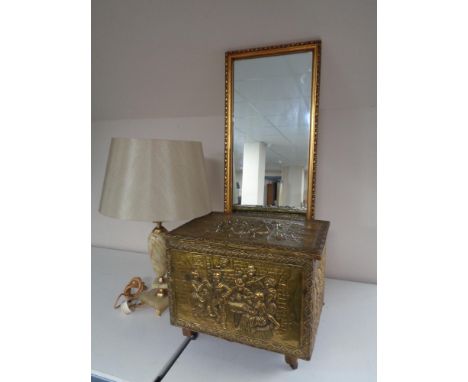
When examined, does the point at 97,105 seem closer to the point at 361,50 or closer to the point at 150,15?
the point at 150,15

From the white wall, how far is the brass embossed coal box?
38 centimetres

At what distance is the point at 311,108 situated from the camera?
92cm

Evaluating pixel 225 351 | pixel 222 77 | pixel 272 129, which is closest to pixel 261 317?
pixel 225 351

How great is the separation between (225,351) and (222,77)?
40.4 inches

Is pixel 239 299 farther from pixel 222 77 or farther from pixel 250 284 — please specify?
pixel 222 77

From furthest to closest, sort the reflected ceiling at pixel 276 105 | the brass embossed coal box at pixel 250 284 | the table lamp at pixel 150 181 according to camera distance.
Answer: the reflected ceiling at pixel 276 105
the table lamp at pixel 150 181
the brass embossed coal box at pixel 250 284

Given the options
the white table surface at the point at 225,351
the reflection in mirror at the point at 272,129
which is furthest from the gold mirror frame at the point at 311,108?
the white table surface at the point at 225,351

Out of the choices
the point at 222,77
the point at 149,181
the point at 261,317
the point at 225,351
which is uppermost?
the point at 222,77

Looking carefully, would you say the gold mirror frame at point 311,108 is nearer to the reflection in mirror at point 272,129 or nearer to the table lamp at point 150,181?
the reflection in mirror at point 272,129

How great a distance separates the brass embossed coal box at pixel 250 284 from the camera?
1.99 ft

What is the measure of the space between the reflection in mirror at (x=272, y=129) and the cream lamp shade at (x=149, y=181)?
0.97ft

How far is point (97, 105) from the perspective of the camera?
1.35 m

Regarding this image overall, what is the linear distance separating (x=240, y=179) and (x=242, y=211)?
0.14 metres
